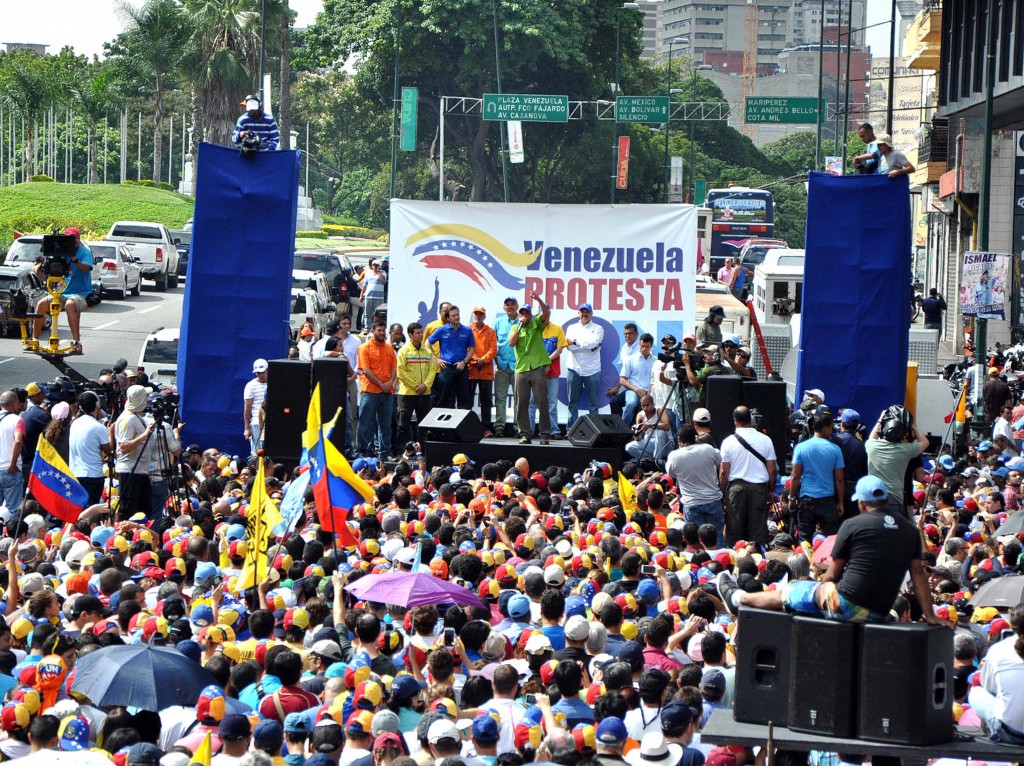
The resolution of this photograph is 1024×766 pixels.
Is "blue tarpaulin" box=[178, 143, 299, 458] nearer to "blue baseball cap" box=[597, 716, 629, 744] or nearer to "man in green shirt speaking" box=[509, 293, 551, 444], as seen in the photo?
"man in green shirt speaking" box=[509, 293, 551, 444]

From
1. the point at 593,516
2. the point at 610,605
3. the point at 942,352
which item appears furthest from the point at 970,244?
the point at 610,605

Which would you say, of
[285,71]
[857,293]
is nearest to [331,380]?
[857,293]

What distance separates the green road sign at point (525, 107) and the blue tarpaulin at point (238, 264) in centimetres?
2835

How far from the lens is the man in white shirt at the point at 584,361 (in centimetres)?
1856

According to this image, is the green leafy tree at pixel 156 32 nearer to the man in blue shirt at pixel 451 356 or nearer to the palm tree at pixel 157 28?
the palm tree at pixel 157 28

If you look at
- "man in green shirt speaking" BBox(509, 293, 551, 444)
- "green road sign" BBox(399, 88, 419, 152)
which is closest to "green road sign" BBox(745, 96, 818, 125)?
"green road sign" BBox(399, 88, 419, 152)

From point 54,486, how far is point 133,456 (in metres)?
1.61

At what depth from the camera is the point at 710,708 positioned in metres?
7.86

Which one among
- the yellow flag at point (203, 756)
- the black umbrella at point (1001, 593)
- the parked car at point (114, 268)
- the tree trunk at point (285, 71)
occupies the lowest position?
the yellow flag at point (203, 756)

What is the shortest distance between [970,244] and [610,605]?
3205 centimetres

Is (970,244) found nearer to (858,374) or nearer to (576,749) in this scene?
(858,374)

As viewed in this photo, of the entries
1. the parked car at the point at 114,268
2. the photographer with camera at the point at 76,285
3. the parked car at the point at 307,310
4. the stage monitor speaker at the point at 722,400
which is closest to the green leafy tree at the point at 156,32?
the parked car at the point at 114,268

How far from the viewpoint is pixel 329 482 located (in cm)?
1101

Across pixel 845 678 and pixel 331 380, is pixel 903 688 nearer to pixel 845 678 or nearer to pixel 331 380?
pixel 845 678
